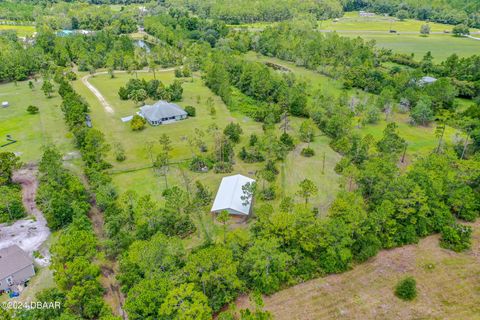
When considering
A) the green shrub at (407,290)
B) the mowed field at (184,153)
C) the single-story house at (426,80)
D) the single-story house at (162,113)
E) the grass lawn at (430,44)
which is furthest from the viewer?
the grass lawn at (430,44)

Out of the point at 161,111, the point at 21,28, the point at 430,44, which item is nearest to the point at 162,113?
the point at 161,111

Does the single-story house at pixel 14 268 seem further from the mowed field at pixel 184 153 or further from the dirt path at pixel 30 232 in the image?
the mowed field at pixel 184 153

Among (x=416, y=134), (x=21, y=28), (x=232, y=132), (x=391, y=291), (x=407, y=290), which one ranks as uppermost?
(x=21, y=28)

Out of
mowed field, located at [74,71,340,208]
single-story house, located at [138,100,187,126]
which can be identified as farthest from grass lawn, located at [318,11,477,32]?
single-story house, located at [138,100,187,126]

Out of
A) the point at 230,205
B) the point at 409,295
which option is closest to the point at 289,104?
the point at 230,205

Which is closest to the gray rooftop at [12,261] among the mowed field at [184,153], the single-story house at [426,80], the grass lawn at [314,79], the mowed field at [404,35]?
the mowed field at [184,153]

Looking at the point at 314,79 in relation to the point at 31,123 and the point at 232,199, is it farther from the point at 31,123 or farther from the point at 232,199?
the point at 31,123

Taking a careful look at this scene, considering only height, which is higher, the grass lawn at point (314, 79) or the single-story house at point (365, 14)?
the single-story house at point (365, 14)
